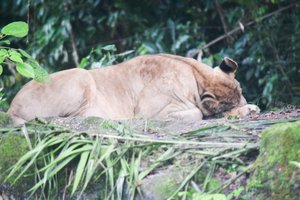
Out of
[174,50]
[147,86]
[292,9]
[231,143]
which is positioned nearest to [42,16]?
[174,50]

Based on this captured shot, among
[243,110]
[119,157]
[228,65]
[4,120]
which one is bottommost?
[243,110]

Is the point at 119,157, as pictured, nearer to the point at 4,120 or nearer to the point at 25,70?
the point at 25,70

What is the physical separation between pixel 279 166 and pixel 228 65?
412 cm

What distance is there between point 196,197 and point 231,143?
28.8 inches

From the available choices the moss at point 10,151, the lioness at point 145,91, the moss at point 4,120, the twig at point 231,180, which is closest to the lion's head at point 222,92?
the lioness at point 145,91

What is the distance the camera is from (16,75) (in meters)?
14.3

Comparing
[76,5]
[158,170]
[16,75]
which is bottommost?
[16,75]

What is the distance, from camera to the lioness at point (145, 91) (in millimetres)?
8719

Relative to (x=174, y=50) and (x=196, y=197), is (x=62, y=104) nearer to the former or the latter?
(x=196, y=197)

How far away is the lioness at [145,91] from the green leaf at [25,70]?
136 cm

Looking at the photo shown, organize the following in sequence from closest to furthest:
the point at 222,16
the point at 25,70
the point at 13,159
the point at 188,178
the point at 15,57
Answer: the point at 188,178, the point at 13,159, the point at 15,57, the point at 25,70, the point at 222,16

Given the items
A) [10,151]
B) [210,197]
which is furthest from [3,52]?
[210,197]

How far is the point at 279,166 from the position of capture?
18.1ft

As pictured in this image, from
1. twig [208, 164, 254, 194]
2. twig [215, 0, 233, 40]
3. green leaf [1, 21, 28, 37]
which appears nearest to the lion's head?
green leaf [1, 21, 28, 37]
